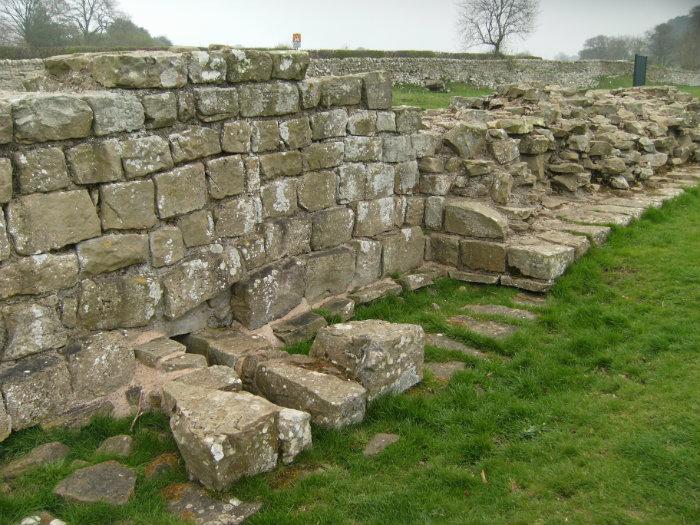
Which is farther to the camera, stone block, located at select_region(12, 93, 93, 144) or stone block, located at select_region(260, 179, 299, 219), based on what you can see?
stone block, located at select_region(260, 179, 299, 219)

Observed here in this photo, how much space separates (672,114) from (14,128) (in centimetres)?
1345

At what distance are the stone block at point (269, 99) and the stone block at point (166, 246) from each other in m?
1.32

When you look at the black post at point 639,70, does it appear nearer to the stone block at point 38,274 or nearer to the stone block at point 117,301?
the stone block at point 117,301

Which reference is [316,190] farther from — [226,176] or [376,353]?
[376,353]

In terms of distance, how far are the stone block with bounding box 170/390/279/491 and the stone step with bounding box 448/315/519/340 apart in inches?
112

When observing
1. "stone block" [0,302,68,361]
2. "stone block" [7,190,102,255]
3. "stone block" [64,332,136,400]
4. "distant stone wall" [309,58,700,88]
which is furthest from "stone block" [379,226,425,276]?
"distant stone wall" [309,58,700,88]

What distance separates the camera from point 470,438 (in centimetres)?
477

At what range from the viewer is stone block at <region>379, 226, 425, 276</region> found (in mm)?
7684

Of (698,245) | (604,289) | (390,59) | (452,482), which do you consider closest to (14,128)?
(452,482)

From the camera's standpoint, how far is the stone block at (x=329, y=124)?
266 inches

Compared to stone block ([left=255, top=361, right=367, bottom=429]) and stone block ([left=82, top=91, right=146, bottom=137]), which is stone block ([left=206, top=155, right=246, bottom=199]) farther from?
stone block ([left=255, top=361, right=367, bottom=429])

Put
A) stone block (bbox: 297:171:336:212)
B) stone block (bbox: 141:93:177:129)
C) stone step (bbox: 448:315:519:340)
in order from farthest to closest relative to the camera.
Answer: stone block (bbox: 297:171:336:212) → stone step (bbox: 448:315:519:340) → stone block (bbox: 141:93:177:129)

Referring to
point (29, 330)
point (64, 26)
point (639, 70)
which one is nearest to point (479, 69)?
point (639, 70)

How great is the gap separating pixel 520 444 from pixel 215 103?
12.2 ft
